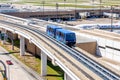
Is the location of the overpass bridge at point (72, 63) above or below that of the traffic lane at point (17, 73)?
above

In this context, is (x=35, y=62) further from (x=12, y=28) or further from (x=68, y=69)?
(x=68, y=69)

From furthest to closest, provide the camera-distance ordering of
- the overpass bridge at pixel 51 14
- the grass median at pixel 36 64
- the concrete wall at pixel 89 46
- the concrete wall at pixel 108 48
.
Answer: the overpass bridge at pixel 51 14, the concrete wall at pixel 89 46, the concrete wall at pixel 108 48, the grass median at pixel 36 64

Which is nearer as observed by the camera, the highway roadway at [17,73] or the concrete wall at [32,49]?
the highway roadway at [17,73]

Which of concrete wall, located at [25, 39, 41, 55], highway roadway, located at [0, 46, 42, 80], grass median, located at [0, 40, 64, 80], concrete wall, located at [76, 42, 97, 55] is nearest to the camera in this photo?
highway roadway, located at [0, 46, 42, 80]

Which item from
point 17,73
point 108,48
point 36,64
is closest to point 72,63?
point 108,48

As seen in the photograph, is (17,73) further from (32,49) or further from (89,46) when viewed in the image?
(32,49)

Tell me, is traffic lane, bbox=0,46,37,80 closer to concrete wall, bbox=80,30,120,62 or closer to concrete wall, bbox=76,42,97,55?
concrete wall, bbox=76,42,97,55

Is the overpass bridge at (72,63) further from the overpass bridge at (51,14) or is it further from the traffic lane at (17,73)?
the overpass bridge at (51,14)

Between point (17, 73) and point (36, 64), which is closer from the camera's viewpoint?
point (17, 73)

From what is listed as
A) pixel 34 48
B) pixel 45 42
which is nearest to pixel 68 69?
pixel 45 42

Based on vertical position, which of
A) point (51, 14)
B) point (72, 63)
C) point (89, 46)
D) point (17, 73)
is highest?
point (51, 14)

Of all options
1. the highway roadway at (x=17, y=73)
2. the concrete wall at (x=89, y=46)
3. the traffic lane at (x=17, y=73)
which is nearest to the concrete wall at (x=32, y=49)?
the highway roadway at (x=17, y=73)

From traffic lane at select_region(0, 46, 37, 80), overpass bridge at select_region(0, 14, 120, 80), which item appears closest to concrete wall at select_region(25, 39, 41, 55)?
traffic lane at select_region(0, 46, 37, 80)

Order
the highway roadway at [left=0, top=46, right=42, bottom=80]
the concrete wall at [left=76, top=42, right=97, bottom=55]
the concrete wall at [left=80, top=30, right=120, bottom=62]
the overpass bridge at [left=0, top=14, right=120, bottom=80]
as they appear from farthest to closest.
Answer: the concrete wall at [left=76, top=42, right=97, bottom=55], the concrete wall at [left=80, top=30, right=120, bottom=62], the highway roadway at [left=0, top=46, right=42, bottom=80], the overpass bridge at [left=0, top=14, right=120, bottom=80]
